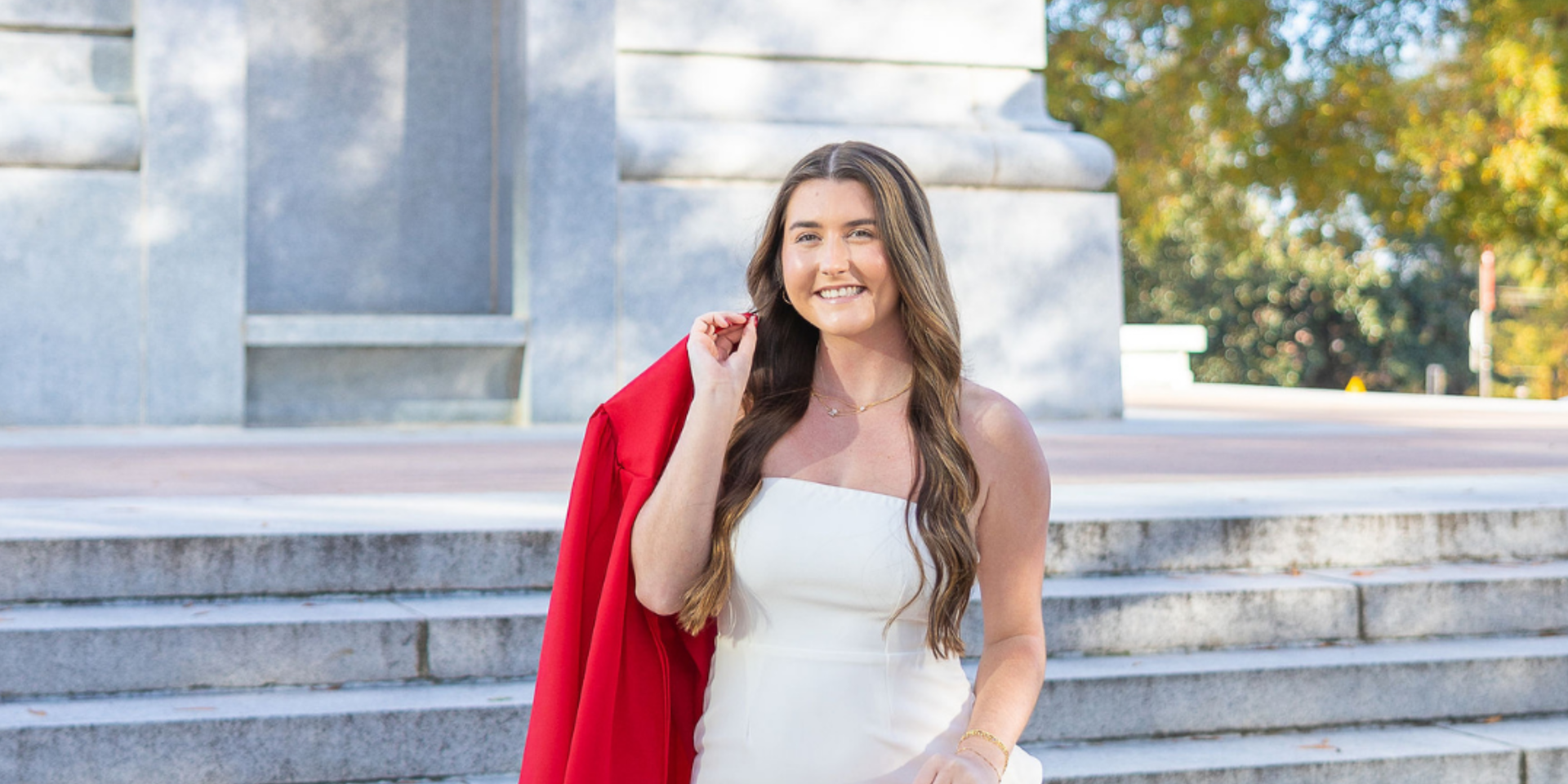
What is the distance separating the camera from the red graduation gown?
→ 2.48 meters

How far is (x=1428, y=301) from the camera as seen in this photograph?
38.6 m

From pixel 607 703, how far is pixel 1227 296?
37.3 m

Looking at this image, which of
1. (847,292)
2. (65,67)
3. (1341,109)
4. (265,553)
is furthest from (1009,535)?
(1341,109)

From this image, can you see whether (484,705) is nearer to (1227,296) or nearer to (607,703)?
(607,703)

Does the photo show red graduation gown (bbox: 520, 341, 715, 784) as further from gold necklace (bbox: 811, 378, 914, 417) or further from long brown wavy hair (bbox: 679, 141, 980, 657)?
gold necklace (bbox: 811, 378, 914, 417)

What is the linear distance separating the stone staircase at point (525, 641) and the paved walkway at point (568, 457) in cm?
69

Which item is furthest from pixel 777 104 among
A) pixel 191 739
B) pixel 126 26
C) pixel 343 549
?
pixel 191 739

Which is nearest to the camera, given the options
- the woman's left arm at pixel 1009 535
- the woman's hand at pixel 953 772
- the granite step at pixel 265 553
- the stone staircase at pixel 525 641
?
the woman's hand at pixel 953 772

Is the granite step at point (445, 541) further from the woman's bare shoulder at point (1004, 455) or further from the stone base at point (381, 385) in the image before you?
the stone base at point (381, 385)

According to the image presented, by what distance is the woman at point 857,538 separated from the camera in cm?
Result: 248

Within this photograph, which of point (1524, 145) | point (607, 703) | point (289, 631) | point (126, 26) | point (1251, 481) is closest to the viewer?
point (607, 703)

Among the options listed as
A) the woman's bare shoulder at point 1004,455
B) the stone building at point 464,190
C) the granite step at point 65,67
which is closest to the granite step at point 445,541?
the woman's bare shoulder at point 1004,455

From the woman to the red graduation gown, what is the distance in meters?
0.04

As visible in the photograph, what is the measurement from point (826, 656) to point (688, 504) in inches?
12.7
